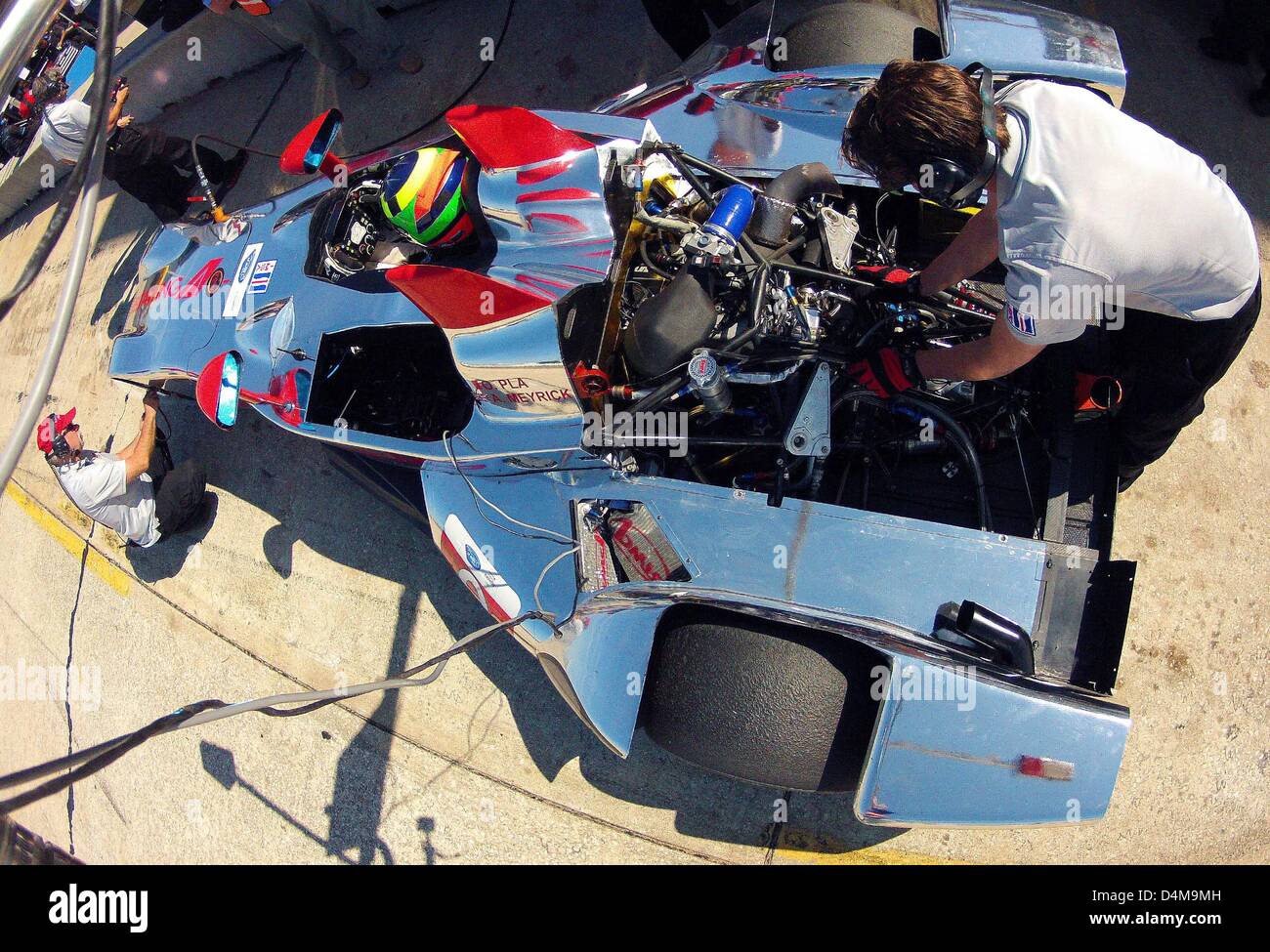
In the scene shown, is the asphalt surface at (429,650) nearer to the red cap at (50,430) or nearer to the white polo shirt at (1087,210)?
the red cap at (50,430)

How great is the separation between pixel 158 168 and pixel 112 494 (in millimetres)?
2216

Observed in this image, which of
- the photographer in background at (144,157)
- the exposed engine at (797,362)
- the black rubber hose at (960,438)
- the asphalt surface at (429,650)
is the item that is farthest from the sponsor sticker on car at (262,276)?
the black rubber hose at (960,438)

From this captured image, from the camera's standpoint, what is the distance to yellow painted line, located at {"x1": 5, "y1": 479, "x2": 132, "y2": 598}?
16.5 ft

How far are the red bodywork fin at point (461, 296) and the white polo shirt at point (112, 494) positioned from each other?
100 inches

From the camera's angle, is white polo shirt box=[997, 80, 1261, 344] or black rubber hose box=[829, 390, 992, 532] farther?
black rubber hose box=[829, 390, 992, 532]

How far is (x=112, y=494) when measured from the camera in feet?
14.3

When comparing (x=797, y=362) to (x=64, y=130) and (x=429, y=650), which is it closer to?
(x=429, y=650)

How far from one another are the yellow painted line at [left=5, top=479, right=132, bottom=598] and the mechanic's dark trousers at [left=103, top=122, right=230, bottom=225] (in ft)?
6.96

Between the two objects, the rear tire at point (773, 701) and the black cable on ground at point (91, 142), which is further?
the rear tire at point (773, 701)

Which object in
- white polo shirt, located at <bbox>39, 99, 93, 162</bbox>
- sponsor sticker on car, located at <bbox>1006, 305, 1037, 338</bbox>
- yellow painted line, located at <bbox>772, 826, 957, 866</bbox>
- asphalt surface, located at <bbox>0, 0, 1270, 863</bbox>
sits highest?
white polo shirt, located at <bbox>39, 99, 93, 162</bbox>

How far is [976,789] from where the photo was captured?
8.57 ft

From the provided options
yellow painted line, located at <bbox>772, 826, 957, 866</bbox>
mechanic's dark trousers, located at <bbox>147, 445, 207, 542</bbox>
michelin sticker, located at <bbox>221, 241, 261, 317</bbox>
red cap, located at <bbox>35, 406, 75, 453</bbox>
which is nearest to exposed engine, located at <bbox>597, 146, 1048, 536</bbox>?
yellow painted line, located at <bbox>772, 826, 957, 866</bbox>

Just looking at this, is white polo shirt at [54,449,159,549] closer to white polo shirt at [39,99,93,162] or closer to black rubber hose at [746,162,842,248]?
white polo shirt at [39,99,93,162]

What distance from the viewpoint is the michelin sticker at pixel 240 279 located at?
3.93 metres
